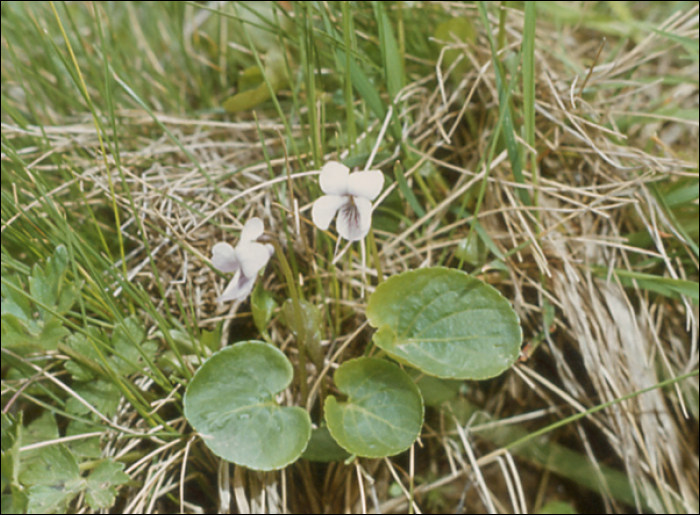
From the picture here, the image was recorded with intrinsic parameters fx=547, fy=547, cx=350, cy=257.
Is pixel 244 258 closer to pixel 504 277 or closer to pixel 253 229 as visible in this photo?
pixel 253 229

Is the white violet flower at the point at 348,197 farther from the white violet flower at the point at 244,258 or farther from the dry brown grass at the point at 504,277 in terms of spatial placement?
the dry brown grass at the point at 504,277

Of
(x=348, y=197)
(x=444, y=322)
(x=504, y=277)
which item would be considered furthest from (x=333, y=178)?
(x=504, y=277)

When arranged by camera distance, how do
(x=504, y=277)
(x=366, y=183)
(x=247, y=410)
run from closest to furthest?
(x=366, y=183)
(x=247, y=410)
(x=504, y=277)

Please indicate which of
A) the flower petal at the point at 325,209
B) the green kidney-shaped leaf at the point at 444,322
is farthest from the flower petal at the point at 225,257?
the green kidney-shaped leaf at the point at 444,322

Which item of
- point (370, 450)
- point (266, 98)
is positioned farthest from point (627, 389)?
point (266, 98)

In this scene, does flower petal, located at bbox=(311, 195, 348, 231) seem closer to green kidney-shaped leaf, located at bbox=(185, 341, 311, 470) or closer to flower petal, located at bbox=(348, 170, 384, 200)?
flower petal, located at bbox=(348, 170, 384, 200)

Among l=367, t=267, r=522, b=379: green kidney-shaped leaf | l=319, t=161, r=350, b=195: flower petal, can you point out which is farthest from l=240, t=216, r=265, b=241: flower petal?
l=367, t=267, r=522, b=379: green kidney-shaped leaf

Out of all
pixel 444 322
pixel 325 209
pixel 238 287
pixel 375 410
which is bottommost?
pixel 375 410

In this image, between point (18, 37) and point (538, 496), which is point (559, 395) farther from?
point (18, 37)
